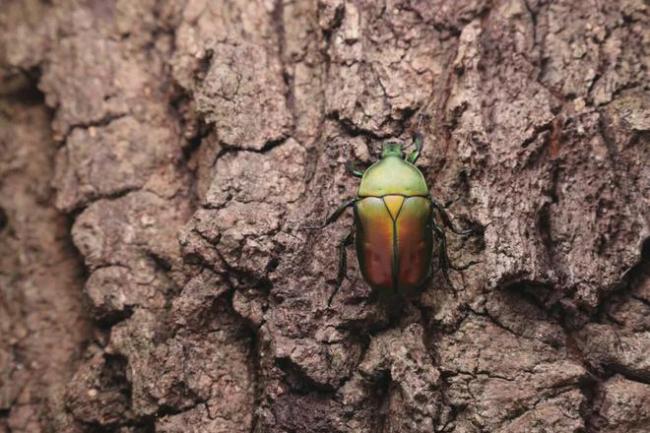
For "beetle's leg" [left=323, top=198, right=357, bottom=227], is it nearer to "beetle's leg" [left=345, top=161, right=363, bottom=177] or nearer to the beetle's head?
"beetle's leg" [left=345, top=161, right=363, bottom=177]

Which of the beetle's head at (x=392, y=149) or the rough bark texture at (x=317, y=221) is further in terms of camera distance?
the beetle's head at (x=392, y=149)

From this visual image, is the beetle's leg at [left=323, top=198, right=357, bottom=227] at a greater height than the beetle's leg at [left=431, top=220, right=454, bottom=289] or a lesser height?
greater

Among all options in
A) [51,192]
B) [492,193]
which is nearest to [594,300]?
[492,193]

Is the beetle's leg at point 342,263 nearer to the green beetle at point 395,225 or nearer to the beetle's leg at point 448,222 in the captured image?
the green beetle at point 395,225

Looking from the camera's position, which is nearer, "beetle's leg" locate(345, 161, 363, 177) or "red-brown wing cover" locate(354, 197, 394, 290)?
"red-brown wing cover" locate(354, 197, 394, 290)

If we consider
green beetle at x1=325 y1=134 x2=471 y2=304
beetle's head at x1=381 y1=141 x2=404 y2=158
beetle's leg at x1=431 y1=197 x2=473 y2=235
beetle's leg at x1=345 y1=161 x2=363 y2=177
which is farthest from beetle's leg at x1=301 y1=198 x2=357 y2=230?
beetle's leg at x1=431 y1=197 x2=473 y2=235

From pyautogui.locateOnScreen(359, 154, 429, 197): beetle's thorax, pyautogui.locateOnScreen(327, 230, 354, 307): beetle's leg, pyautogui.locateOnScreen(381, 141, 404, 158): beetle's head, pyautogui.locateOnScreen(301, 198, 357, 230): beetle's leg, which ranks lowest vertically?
pyautogui.locateOnScreen(327, 230, 354, 307): beetle's leg

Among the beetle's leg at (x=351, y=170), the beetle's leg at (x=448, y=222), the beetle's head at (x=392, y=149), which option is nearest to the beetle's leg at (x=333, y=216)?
the beetle's leg at (x=351, y=170)
